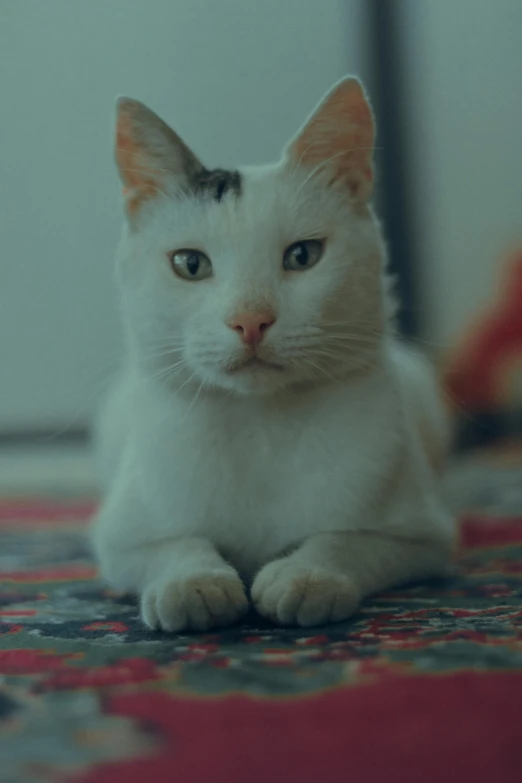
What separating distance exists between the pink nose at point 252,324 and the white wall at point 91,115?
1.66m

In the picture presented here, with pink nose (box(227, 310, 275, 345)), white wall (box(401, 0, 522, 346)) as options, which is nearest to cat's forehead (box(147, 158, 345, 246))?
pink nose (box(227, 310, 275, 345))

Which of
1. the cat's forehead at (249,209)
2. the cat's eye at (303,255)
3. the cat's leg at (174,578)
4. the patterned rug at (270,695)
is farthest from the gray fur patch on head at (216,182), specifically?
the patterned rug at (270,695)

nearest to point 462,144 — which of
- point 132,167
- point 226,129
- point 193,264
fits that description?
point 226,129

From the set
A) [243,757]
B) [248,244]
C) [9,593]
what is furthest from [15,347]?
[243,757]

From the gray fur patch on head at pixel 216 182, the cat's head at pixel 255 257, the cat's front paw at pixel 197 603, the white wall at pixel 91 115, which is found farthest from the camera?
the white wall at pixel 91 115

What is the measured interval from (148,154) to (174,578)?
57 cm

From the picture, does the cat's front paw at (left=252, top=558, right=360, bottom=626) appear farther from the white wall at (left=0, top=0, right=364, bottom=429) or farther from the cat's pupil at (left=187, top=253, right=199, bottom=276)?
the white wall at (left=0, top=0, right=364, bottom=429)

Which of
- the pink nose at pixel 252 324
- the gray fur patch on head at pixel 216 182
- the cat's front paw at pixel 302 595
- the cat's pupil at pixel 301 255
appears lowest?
the cat's front paw at pixel 302 595

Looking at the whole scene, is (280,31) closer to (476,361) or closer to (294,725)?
(476,361)

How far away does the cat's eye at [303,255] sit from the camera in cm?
108

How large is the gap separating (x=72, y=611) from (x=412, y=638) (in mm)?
438

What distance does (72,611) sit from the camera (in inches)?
42.8

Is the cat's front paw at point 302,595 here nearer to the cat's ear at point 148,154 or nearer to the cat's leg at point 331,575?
the cat's leg at point 331,575

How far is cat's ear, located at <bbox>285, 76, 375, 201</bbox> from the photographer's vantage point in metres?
1.16
